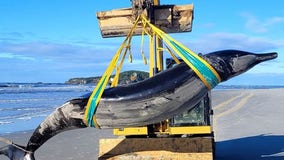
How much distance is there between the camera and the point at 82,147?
39.0 feet

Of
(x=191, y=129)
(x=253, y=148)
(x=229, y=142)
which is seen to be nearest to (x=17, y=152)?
(x=191, y=129)

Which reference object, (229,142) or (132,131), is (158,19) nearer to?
(132,131)

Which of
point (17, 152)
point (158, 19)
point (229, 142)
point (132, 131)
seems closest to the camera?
point (17, 152)

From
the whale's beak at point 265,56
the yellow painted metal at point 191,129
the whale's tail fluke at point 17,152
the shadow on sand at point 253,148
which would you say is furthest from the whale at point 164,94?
the shadow on sand at point 253,148

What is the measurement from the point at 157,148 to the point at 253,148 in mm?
4212

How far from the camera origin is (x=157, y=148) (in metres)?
7.39

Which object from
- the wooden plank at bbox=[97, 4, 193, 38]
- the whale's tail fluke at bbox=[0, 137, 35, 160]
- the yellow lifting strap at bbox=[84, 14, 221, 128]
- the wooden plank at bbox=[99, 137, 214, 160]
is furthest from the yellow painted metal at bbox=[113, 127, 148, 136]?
the yellow lifting strap at bbox=[84, 14, 221, 128]

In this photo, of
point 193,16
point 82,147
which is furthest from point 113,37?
point 82,147

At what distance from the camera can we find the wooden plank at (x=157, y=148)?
7.23m

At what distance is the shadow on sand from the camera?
9696mm

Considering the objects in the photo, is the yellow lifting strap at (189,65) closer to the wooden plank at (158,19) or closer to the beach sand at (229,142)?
the wooden plank at (158,19)

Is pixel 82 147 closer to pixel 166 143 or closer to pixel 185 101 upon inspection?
pixel 166 143

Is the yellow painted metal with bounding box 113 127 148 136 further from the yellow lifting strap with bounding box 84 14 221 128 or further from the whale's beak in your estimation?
the whale's beak

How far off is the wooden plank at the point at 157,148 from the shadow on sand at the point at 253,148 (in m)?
2.59
